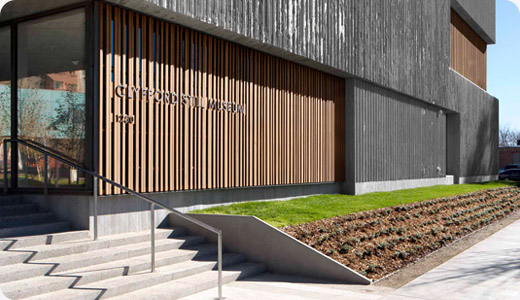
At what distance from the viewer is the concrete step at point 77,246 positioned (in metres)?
7.34

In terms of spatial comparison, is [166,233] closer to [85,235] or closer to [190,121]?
[85,235]

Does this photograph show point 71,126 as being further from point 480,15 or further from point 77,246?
point 480,15

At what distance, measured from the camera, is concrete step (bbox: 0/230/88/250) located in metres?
7.63

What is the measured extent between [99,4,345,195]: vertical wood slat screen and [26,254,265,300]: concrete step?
210 centimetres

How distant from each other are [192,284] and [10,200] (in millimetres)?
4150

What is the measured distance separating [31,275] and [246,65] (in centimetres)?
763

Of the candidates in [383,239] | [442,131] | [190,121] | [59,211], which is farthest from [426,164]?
[59,211]

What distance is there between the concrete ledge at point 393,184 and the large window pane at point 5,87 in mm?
11002

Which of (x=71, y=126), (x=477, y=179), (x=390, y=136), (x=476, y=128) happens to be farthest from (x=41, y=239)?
(x=476, y=128)

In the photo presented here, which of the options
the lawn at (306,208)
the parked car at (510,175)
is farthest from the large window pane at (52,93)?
the parked car at (510,175)

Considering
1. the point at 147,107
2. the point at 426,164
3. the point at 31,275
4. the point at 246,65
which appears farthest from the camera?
the point at 426,164

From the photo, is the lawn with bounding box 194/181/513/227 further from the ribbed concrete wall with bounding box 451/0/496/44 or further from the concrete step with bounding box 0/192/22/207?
the ribbed concrete wall with bounding box 451/0/496/44

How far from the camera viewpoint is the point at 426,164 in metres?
24.7

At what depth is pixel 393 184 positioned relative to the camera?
67.9 feet
